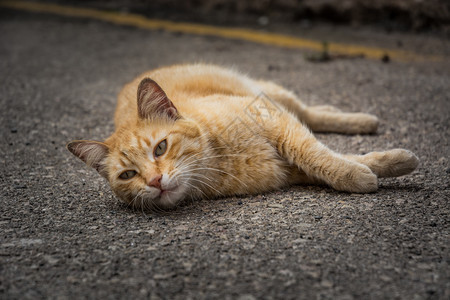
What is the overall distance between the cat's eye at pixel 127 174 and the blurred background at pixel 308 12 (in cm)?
436

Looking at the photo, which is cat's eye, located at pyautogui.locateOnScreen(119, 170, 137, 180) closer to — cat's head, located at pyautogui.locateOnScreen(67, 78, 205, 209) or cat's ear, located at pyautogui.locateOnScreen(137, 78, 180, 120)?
cat's head, located at pyautogui.locateOnScreen(67, 78, 205, 209)

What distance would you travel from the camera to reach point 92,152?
2773 mm

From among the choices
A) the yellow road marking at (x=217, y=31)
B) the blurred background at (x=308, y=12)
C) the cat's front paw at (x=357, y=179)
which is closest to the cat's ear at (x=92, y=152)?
the cat's front paw at (x=357, y=179)

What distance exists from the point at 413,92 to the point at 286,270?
306 centimetres

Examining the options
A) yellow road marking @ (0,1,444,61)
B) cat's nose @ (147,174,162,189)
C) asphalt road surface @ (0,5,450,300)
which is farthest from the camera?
yellow road marking @ (0,1,444,61)

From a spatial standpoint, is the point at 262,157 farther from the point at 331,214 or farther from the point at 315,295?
the point at 315,295

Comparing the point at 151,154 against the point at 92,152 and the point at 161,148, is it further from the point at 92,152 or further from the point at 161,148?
the point at 92,152

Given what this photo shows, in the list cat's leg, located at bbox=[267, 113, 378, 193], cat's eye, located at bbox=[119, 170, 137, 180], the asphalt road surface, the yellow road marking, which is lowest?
the asphalt road surface

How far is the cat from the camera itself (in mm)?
2635

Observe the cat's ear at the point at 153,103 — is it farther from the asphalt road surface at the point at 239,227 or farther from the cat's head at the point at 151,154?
the asphalt road surface at the point at 239,227

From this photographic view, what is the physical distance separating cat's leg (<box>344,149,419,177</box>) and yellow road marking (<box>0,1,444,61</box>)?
288 centimetres

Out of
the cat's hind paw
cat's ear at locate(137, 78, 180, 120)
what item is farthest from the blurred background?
A: cat's ear at locate(137, 78, 180, 120)

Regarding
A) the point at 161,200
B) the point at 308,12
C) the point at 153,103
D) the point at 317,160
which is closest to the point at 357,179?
the point at 317,160

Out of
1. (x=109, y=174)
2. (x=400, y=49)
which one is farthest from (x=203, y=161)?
(x=400, y=49)
